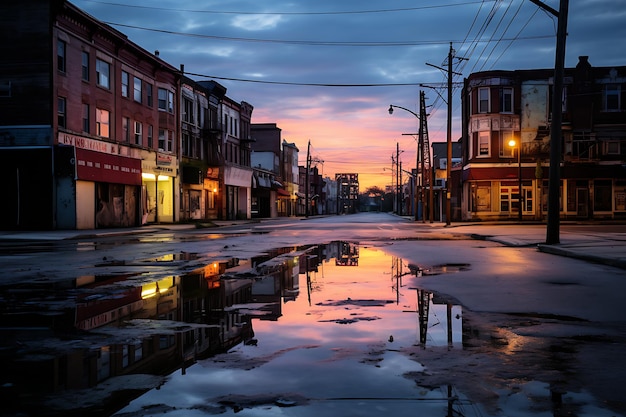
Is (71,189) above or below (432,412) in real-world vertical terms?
above

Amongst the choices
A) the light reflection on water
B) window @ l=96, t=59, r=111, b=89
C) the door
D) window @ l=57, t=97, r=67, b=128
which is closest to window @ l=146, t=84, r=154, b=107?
window @ l=96, t=59, r=111, b=89

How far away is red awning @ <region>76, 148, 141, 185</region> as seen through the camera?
3391 cm

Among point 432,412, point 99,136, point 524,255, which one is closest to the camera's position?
point 432,412

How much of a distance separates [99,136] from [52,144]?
16.8 ft

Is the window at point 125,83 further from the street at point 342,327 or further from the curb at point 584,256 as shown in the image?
the curb at point 584,256

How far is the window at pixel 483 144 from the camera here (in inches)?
2108

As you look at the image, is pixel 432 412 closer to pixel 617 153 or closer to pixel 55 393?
pixel 55 393

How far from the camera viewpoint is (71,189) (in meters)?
33.3

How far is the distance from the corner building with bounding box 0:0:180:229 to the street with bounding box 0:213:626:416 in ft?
68.0

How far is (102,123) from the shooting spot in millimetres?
37906

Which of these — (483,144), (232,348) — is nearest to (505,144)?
(483,144)

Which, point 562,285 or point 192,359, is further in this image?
point 562,285

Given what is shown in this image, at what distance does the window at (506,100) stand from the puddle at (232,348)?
46943mm

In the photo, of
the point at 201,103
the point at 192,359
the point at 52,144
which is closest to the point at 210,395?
the point at 192,359
